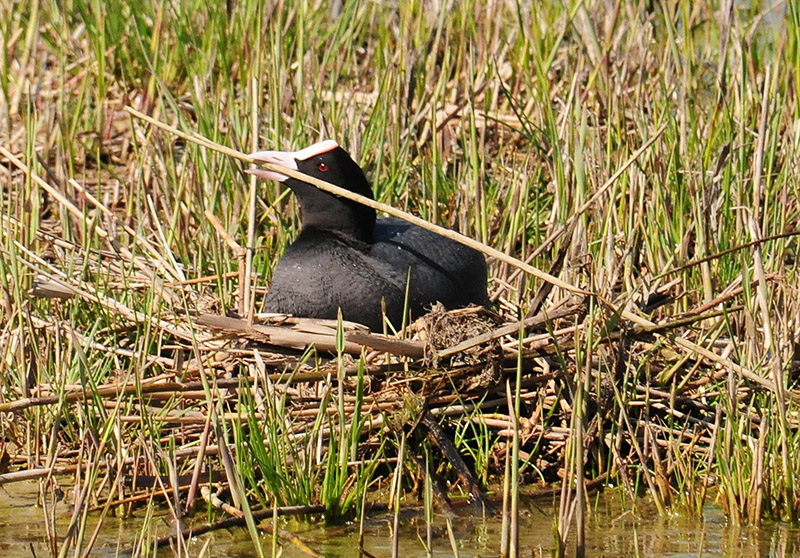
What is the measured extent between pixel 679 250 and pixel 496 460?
3.45 ft

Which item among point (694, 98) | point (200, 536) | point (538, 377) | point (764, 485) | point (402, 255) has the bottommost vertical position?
point (200, 536)

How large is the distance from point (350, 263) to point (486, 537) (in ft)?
4.00

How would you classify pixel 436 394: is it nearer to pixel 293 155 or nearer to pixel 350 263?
pixel 350 263

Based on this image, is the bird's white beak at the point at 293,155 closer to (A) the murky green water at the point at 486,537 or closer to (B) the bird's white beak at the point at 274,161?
(B) the bird's white beak at the point at 274,161

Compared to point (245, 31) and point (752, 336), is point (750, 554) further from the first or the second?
point (245, 31)

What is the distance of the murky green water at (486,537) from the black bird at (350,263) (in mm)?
916

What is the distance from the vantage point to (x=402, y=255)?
4.11 metres

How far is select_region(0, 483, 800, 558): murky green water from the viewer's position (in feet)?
9.66

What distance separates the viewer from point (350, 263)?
4.01 m

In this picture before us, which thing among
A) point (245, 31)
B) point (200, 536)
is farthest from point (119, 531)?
point (245, 31)

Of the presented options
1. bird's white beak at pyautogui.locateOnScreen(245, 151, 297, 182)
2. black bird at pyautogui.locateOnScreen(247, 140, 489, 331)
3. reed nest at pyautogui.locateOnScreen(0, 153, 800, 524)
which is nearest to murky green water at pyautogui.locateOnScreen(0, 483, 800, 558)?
reed nest at pyautogui.locateOnScreen(0, 153, 800, 524)

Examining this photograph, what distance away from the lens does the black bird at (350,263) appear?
155 inches

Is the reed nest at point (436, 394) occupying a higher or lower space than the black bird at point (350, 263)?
lower

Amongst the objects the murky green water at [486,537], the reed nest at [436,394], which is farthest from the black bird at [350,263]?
the murky green water at [486,537]
